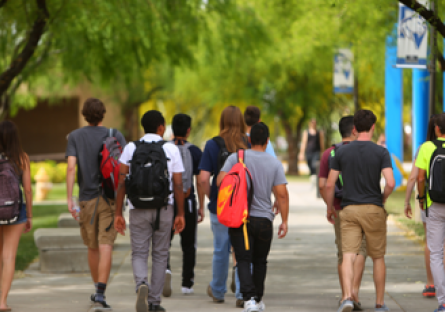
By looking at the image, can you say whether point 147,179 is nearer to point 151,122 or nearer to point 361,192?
point 151,122

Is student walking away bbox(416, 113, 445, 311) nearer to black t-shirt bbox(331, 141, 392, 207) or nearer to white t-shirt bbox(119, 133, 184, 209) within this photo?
black t-shirt bbox(331, 141, 392, 207)

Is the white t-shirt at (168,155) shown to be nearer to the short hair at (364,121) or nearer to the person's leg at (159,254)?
the person's leg at (159,254)

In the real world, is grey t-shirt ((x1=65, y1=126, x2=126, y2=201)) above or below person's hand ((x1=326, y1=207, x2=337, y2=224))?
above

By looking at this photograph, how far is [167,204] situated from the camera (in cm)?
611

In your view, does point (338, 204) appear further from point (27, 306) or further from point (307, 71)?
point (307, 71)

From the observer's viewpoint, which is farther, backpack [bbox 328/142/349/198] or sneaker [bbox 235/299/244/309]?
sneaker [bbox 235/299/244/309]

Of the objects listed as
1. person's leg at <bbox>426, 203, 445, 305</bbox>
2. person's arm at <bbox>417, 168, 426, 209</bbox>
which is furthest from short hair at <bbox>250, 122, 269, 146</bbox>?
person's leg at <bbox>426, 203, 445, 305</bbox>

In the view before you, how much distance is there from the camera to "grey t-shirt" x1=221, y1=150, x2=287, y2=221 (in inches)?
232

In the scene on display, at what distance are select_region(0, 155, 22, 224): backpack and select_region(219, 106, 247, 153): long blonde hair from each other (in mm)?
2075

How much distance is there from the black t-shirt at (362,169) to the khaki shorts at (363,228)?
7 centimetres

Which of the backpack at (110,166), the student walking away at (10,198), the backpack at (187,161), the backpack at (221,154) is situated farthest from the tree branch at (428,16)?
the student walking away at (10,198)

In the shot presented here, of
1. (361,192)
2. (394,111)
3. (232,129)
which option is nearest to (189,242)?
(232,129)

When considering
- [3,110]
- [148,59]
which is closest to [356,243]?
[148,59]

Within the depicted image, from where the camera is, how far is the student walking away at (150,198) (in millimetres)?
5891
